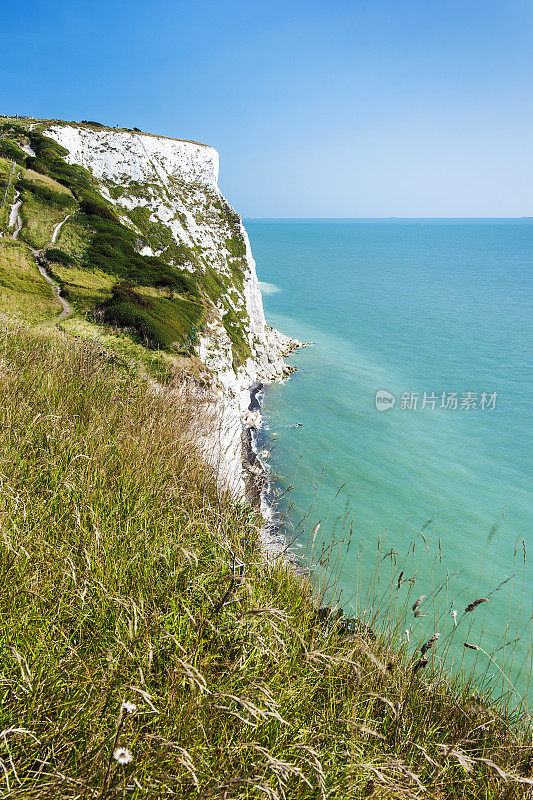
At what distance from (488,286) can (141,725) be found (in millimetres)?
105655

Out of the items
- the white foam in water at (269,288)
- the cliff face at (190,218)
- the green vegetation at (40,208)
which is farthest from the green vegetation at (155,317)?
the white foam in water at (269,288)

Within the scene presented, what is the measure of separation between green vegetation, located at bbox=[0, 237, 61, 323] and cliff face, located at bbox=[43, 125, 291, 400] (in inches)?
482

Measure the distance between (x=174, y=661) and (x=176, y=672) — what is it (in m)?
0.09

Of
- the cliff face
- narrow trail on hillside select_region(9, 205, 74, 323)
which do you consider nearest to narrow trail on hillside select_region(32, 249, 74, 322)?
narrow trail on hillside select_region(9, 205, 74, 323)

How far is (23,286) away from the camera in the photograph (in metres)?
18.0

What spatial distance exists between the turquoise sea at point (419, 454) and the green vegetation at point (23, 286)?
34.6 feet

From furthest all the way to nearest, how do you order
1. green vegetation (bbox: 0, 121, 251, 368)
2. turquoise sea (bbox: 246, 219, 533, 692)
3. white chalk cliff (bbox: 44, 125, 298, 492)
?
white chalk cliff (bbox: 44, 125, 298, 492)
green vegetation (bbox: 0, 121, 251, 368)
turquoise sea (bbox: 246, 219, 533, 692)

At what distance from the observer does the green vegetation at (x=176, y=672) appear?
1863mm

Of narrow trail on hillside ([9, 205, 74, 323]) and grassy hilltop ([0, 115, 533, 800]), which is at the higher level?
narrow trail on hillside ([9, 205, 74, 323])

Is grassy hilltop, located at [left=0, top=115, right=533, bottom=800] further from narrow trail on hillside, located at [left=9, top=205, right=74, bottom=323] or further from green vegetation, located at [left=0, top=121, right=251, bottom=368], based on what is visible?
narrow trail on hillside, located at [left=9, top=205, right=74, bottom=323]

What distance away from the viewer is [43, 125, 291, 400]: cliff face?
35.8m

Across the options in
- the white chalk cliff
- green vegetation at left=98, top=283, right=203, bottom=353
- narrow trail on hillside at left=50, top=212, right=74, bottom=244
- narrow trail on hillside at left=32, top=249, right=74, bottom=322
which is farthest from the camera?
the white chalk cliff

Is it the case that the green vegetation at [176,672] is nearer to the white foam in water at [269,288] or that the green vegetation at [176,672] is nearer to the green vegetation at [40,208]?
the green vegetation at [40,208]

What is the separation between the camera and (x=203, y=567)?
3164 mm
